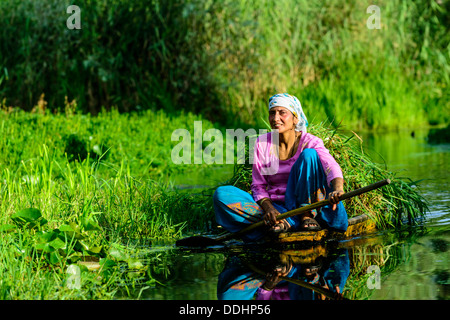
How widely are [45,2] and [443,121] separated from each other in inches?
317

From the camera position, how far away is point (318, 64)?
1418cm

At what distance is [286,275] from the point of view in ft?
15.5

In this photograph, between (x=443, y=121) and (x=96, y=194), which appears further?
(x=443, y=121)

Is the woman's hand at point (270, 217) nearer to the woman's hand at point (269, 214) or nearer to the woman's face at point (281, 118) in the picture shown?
the woman's hand at point (269, 214)

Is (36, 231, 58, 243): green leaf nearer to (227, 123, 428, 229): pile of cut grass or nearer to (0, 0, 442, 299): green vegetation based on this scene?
(227, 123, 428, 229): pile of cut grass

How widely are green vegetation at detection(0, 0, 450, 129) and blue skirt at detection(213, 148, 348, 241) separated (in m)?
7.03

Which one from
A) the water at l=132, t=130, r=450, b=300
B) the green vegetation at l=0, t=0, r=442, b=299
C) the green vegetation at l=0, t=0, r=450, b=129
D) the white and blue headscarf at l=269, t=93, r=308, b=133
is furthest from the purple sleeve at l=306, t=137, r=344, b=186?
the green vegetation at l=0, t=0, r=450, b=129

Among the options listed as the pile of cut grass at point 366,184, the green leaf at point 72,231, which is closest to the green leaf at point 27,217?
the green leaf at point 72,231

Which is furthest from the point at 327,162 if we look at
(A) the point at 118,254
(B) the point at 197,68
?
(B) the point at 197,68

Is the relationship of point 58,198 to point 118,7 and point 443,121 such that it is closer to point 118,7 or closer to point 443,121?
point 118,7

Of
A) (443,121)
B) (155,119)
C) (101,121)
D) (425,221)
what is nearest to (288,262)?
(425,221)
